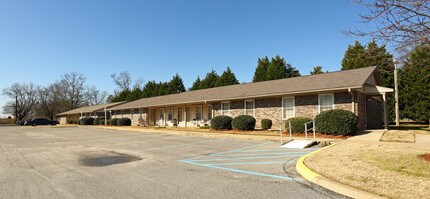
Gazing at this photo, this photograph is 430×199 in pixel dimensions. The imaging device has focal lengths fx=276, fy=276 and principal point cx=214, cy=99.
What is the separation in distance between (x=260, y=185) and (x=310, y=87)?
13.2 meters

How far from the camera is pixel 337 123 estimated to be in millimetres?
14031

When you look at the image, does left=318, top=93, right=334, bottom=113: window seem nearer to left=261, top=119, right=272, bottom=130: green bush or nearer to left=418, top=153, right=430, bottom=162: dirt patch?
left=261, top=119, right=272, bottom=130: green bush

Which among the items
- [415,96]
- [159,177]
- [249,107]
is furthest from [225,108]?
[415,96]

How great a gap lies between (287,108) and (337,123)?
5.11 metres

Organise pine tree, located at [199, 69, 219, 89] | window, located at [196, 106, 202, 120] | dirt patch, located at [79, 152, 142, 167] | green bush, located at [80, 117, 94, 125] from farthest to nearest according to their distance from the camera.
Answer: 1. green bush, located at [80, 117, 94, 125]
2. pine tree, located at [199, 69, 219, 89]
3. window, located at [196, 106, 202, 120]
4. dirt patch, located at [79, 152, 142, 167]

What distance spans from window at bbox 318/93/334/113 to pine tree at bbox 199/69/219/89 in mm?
27927

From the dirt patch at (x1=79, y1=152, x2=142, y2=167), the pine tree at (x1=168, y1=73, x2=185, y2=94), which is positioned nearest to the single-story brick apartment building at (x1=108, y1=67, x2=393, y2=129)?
the dirt patch at (x1=79, y1=152, x2=142, y2=167)

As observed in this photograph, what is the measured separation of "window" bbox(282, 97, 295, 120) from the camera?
18688mm

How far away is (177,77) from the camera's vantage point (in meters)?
52.8

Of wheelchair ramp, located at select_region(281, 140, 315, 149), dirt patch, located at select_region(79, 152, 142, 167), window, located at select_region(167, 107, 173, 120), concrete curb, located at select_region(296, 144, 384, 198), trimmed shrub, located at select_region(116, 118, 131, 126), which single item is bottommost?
dirt patch, located at select_region(79, 152, 142, 167)

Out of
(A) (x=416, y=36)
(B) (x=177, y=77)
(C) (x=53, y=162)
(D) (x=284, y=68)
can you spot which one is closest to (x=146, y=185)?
(C) (x=53, y=162)

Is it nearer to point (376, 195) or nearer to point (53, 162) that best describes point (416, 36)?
point (376, 195)

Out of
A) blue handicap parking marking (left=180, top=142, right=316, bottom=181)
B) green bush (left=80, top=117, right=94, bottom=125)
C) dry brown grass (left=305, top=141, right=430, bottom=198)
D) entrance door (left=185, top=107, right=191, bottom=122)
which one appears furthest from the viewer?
green bush (left=80, top=117, right=94, bottom=125)

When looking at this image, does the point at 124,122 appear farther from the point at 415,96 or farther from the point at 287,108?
the point at 415,96
